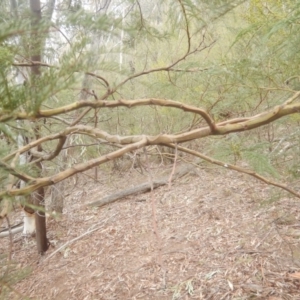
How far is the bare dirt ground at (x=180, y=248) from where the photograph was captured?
10.5 ft

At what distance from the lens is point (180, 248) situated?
407cm

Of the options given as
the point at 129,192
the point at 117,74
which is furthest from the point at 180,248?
the point at 117,74

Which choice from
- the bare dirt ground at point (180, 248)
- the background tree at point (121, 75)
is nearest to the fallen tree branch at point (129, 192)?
the bare dirt ground at point (180, 248)

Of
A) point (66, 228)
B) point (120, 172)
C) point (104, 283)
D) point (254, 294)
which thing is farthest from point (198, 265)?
point (120, 172)

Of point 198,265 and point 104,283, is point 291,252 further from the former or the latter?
point 104,283

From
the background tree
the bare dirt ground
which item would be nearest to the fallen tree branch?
the bare dirt ground

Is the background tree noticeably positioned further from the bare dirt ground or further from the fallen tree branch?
the fallen tree branch

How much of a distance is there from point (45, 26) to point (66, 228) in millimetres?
4667

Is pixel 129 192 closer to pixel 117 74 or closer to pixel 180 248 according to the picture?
pixel 180 248

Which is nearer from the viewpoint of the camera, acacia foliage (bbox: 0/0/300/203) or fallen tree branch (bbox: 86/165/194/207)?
acacia foliage (bbox: 0/0/300/203)

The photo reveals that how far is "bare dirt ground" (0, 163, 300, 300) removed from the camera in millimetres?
3203

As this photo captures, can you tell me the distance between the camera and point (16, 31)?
980 millimetres

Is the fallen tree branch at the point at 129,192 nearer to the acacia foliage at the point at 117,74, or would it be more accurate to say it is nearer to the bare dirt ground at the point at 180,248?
the bare dirt ground at the point at 180,248

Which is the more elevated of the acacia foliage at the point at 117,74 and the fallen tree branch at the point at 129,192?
the acacia foliage at the point at 117,74
